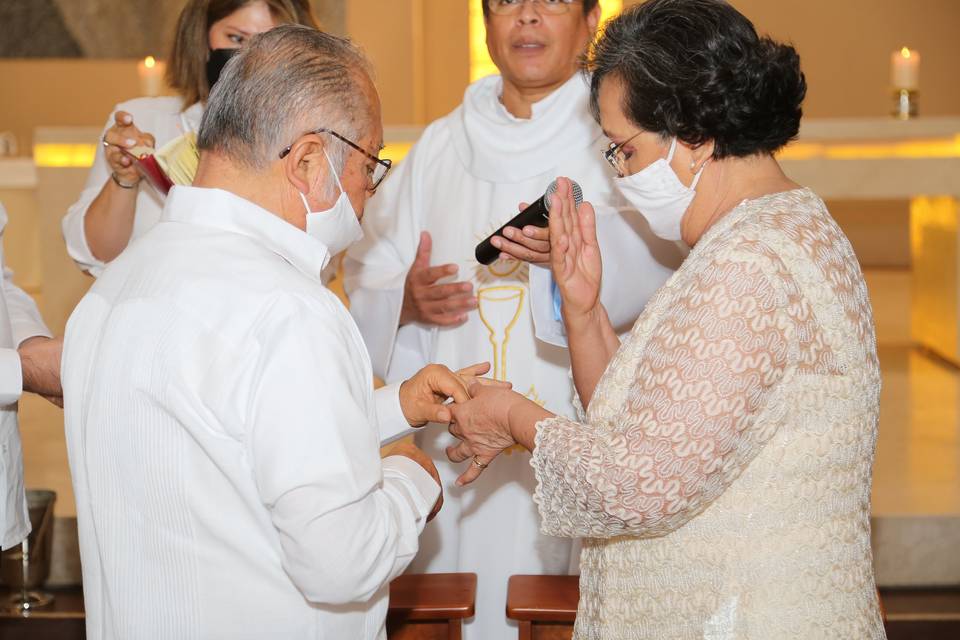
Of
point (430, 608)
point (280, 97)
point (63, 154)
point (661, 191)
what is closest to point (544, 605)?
point (430, 608)

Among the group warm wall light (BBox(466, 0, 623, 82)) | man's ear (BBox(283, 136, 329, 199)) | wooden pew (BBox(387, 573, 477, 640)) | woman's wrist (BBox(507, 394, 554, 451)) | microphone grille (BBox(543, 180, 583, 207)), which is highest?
warm wall light (BBox(466, 0, 623, 82))

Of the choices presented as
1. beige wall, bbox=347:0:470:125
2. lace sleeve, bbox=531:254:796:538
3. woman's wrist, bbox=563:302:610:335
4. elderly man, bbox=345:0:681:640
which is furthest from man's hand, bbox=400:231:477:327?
beige wall, bbox=347:0:470:125

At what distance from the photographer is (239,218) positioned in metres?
1.73

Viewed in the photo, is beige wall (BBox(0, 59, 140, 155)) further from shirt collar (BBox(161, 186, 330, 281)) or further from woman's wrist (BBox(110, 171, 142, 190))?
shirt collar (BBox(161, 186, 330, 281))

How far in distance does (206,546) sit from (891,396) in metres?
5.18

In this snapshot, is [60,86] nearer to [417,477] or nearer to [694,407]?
[417,477]

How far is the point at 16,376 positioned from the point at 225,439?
0.87 m

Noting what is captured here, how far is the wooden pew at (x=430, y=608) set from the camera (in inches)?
98.4

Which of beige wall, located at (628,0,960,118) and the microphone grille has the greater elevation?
beige wall, located at (628,0,960,118)

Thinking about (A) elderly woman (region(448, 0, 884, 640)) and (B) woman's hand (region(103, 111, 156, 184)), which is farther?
(B) woman's hand (region(103, 111, 156, 184))

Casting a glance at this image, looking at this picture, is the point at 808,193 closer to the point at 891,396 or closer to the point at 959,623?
the point at 959,623

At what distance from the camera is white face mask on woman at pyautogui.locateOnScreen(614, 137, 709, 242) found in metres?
2.08

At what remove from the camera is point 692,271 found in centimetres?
194

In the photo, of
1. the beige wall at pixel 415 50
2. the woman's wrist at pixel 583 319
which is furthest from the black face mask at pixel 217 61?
the beige wall at pixel 415 50
